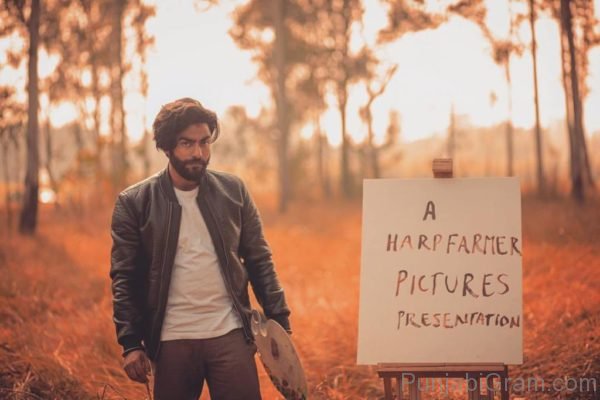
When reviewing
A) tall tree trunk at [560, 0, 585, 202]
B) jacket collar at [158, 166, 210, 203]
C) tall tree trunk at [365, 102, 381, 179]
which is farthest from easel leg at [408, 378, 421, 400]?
tall tree trunk at [365, 102, 381, 179]

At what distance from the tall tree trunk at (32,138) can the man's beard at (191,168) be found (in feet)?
37.9

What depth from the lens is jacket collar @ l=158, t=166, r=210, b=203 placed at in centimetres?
309

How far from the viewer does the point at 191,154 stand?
3.05 m

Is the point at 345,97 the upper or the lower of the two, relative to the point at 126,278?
upper

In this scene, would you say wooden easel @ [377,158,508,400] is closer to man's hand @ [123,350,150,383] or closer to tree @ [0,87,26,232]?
man's hand @ [123,350,150,383]

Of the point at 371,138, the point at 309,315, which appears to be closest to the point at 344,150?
the point at 371,138

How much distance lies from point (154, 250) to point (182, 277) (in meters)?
0.17

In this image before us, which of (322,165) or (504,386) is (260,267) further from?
(322,165)

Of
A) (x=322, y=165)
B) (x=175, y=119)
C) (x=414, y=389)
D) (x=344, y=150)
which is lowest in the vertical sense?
(x=414, y=389)

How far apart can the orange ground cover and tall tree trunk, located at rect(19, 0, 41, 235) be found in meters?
1.79

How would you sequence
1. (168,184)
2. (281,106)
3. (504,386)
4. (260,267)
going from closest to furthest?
(168,184) → (260,267) → (504,386) → (281,106)

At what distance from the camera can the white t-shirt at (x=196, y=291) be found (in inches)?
118

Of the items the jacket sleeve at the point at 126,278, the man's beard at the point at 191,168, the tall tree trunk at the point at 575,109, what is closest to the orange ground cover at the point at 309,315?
the jacket sleeve at the point at 126,278

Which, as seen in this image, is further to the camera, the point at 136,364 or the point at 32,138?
the point at 32,138
